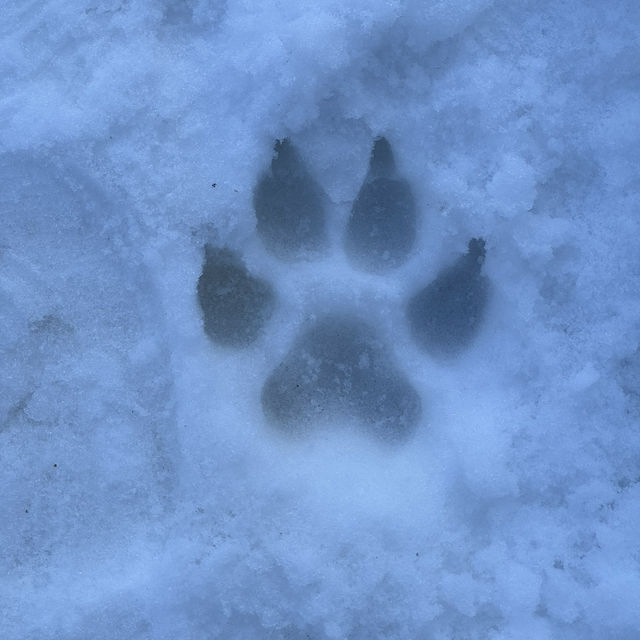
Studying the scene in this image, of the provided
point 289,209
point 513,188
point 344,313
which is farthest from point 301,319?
point 513,188

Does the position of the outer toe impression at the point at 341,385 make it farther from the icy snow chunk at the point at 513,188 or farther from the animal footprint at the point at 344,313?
the icy snow chunk at the point at 513,188

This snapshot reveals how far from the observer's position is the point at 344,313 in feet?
4.06

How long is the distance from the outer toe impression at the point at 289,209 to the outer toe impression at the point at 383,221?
69 mm

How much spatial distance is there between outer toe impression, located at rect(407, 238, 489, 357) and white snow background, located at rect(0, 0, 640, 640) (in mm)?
28

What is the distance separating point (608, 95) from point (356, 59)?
1.62ft

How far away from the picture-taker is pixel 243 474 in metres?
1.20

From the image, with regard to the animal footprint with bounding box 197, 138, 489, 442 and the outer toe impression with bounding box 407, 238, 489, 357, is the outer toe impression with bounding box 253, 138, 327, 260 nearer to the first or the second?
the animal footprint with bounding box 197, 138, 489, 442

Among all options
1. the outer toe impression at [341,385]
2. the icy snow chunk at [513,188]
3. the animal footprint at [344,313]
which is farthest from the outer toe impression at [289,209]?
the icy snow chunk at [513,188]

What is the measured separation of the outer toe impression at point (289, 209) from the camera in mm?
1225

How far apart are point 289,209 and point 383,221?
184mm

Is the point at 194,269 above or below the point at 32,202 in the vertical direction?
below

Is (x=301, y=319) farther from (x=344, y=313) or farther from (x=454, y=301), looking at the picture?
(x=454, y=301)

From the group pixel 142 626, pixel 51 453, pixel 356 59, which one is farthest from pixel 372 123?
pixel 142 626

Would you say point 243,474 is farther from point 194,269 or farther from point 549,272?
point 549,272
